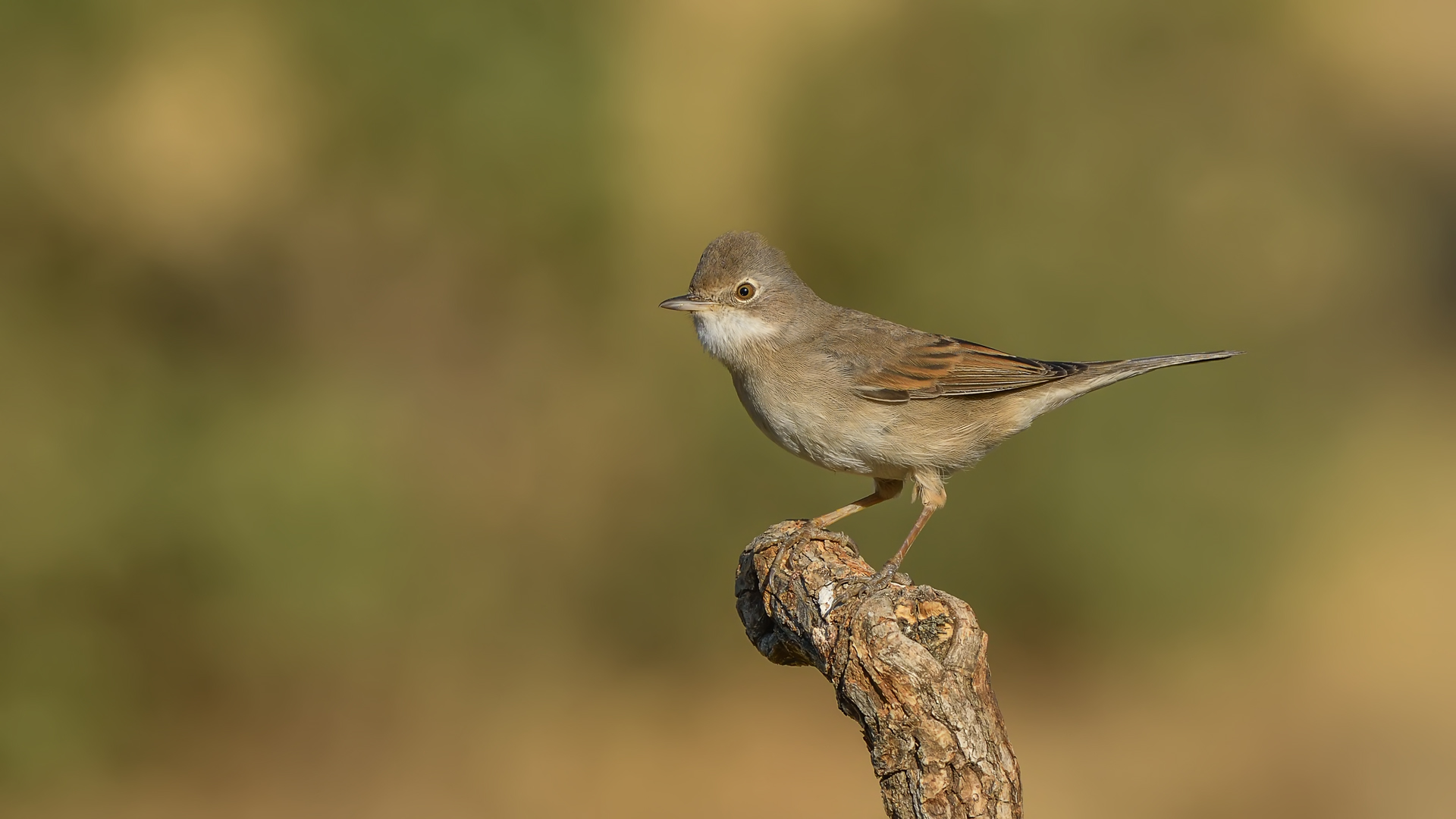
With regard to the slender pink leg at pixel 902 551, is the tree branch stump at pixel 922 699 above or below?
below

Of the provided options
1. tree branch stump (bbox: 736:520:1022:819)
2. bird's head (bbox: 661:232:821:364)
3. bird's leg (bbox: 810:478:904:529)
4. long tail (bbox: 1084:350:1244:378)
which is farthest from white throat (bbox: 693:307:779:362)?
tree branch stump (bbox: 736:520:1022:819)

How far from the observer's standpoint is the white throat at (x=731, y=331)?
5.62m

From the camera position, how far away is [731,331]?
5652 mm

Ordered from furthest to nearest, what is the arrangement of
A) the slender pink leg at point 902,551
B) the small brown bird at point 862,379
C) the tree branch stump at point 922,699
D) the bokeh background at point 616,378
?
the bokeh background at point 616,378 → the small brown bird at point 862,379 → the slender pink leg at point 902,551 → the tree branch stump at point 922,699

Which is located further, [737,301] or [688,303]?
[737,301]

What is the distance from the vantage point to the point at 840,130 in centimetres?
985

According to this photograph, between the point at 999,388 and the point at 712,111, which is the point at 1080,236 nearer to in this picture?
the point at 712,111

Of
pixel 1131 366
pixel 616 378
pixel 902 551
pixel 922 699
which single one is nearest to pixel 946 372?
pixel 1131 366

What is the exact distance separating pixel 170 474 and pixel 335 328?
5.56 feet

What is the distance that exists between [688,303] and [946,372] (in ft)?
4.05

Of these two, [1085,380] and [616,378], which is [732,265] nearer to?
[1085,380]

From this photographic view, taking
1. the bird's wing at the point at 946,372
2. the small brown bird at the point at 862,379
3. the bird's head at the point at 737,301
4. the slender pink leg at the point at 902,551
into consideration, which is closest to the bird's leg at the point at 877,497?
the small brown bird at the point at 862,379

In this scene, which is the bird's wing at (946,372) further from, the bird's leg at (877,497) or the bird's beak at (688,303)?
the bird's beak at (688,303)

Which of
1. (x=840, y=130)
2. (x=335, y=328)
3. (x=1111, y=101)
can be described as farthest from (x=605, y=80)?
(x=1111, y=101)
